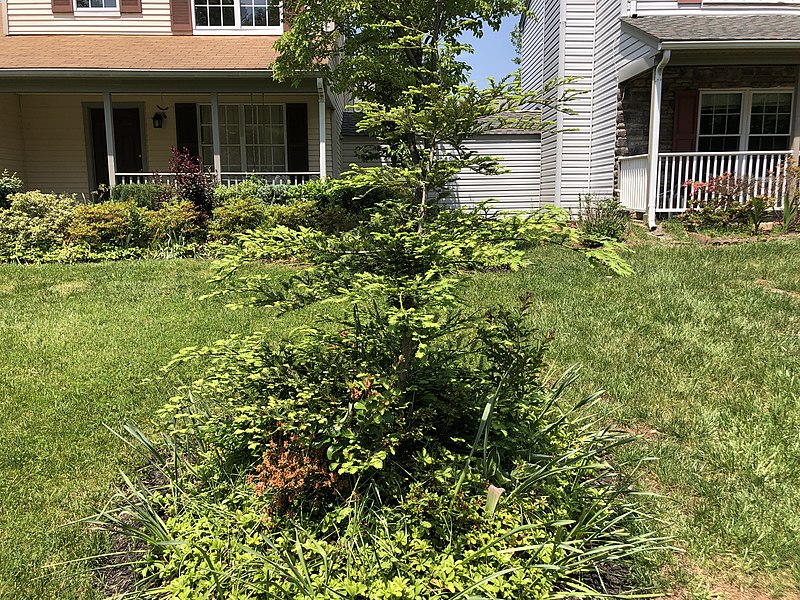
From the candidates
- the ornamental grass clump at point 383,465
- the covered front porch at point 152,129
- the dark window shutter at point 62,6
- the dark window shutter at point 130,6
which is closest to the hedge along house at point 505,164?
the covered front porch at point 152,129

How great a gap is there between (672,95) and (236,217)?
950 cm

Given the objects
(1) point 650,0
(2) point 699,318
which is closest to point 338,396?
(2) point 699,318

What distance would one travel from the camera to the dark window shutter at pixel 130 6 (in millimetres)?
13734

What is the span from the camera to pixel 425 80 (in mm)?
3191

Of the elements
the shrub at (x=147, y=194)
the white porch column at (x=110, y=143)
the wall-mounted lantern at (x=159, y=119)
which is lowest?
the shrub at (x=147, y=194)

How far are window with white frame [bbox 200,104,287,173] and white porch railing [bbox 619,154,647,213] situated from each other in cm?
778

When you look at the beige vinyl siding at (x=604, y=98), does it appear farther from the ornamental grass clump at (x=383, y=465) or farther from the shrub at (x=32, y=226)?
the ornamental grass clump at (x=383, y=465)

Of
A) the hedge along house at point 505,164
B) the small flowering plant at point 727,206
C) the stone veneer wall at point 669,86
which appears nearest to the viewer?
the small flowering plant at point 727,206

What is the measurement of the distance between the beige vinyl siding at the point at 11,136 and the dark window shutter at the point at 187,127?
11.8ft

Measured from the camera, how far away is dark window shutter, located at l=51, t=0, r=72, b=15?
13.7m

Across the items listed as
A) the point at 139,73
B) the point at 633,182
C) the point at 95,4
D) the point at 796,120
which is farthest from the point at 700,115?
the point at 95,4

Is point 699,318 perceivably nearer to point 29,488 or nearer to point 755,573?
point 755,573

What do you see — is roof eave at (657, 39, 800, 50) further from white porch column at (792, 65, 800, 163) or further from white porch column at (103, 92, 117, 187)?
white porch column at (103, 92, 117, 187)

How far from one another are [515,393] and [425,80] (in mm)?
1710
